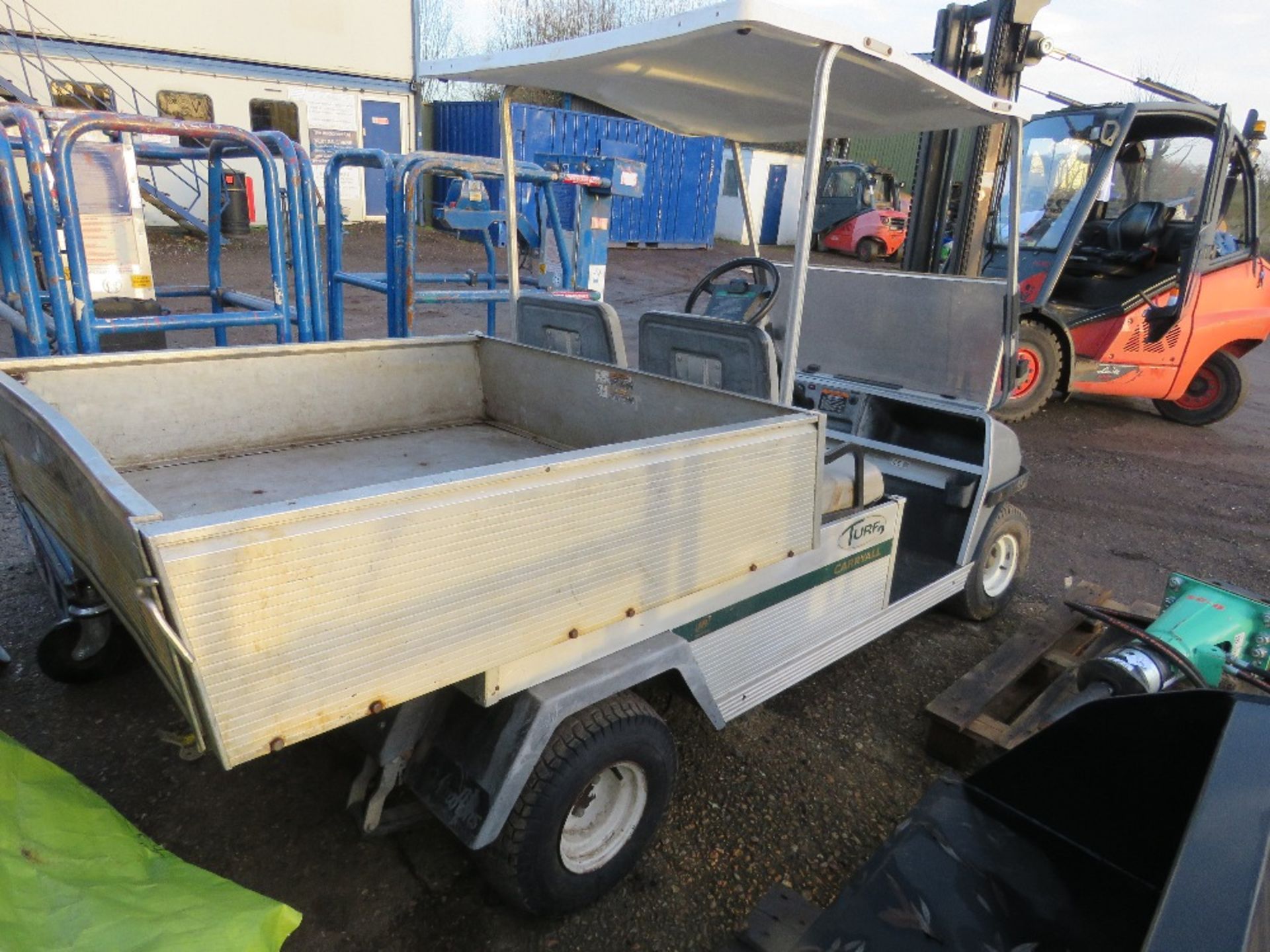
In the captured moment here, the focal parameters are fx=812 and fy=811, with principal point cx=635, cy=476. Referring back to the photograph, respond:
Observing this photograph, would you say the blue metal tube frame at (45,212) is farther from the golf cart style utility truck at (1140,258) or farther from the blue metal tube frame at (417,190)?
the golf cart style utility truck at (1140,258)

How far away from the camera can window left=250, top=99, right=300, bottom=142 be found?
15398 millimetres

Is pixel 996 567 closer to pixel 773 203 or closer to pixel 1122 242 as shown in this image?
pixel 1122 242

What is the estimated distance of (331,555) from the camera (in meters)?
1.45

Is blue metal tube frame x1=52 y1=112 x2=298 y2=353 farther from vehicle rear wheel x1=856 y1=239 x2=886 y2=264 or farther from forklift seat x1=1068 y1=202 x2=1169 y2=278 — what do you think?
vehicle rear wheel x1=856 y1=239 x2=886 y2=264

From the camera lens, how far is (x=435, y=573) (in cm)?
159

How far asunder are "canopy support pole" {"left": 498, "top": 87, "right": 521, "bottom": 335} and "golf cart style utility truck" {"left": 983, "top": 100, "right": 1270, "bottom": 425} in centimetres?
480

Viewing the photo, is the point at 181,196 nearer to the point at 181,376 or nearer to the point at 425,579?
the point at 181,376

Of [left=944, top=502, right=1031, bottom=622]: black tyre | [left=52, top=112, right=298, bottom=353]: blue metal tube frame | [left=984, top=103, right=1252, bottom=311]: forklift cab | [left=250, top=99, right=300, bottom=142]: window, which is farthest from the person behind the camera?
[left=250, top=99, right=300, bottom=142]: window

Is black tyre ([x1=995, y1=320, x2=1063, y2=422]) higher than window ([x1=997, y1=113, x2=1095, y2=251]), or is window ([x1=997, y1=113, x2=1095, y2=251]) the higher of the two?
window ([x1=997, y1=113, x2=1095, y2=251])

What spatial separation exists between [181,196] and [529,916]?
16263mm

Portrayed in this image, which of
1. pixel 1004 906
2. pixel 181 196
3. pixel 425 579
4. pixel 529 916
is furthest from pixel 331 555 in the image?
pixel 181 196

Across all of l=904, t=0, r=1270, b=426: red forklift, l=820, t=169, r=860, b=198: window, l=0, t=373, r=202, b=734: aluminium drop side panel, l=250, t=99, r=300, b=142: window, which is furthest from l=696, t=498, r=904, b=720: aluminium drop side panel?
l=820, t=169, r=860, b=198: window

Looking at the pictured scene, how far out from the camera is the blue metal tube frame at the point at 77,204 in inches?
137

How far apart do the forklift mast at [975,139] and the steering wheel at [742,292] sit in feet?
6.87
